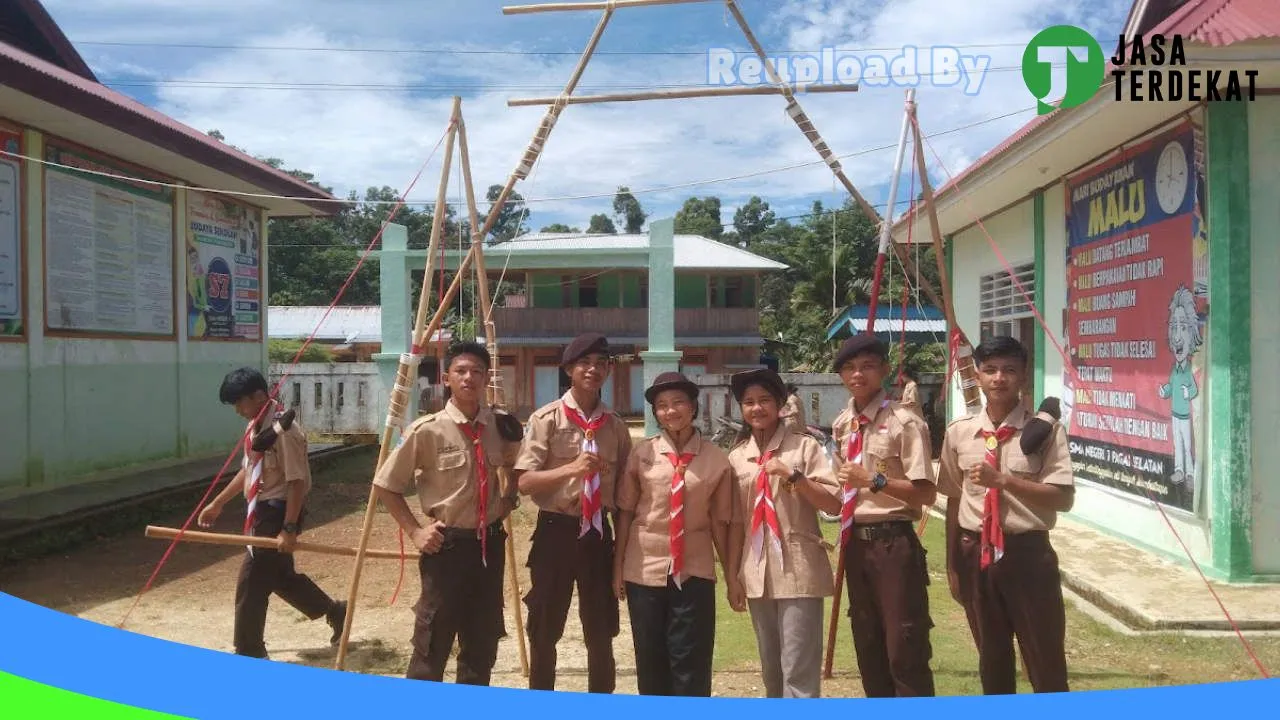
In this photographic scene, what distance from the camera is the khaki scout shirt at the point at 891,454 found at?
330cm

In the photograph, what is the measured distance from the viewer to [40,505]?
7.46 m

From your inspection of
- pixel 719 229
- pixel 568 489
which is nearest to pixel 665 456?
pixel 568 489

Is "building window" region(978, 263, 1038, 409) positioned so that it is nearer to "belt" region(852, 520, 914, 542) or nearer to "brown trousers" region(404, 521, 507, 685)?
"belt" region(852, 520, 914, 542)

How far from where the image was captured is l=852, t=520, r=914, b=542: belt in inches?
130

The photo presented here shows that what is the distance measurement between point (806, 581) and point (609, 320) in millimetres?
19747

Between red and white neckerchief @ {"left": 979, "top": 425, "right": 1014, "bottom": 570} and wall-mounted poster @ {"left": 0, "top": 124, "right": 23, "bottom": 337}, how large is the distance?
796 centimetres

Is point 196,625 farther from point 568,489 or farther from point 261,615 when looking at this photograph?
point 568,489

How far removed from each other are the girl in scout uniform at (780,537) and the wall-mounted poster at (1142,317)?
3350 millimetres

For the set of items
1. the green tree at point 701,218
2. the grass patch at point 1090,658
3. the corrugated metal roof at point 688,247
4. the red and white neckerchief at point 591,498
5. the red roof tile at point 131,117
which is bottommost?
the grass patch at point 1090,658

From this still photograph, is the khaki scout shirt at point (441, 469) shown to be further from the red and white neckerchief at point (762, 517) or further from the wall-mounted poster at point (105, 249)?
the wall-mounted poster at point (105, 249)

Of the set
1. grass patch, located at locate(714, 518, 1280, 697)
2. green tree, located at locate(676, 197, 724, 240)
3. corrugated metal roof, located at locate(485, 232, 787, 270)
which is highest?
green tree, located at locate(676, 197, 724, 240)

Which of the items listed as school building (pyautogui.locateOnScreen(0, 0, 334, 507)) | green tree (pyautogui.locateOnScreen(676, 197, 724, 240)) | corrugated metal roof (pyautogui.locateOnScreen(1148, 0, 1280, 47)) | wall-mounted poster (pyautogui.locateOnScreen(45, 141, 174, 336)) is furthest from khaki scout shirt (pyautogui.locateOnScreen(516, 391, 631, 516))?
green tree (pyautogui.locateOnScreen(676, 197, 724, 240))

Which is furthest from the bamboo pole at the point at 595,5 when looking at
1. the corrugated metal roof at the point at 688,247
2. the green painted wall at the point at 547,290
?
the green painted wall at the point at 547,290

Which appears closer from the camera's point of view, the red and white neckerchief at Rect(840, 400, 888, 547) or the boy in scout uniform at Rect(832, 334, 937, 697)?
the boy in scout uniform at Rect(832, 334, 937, 697)
